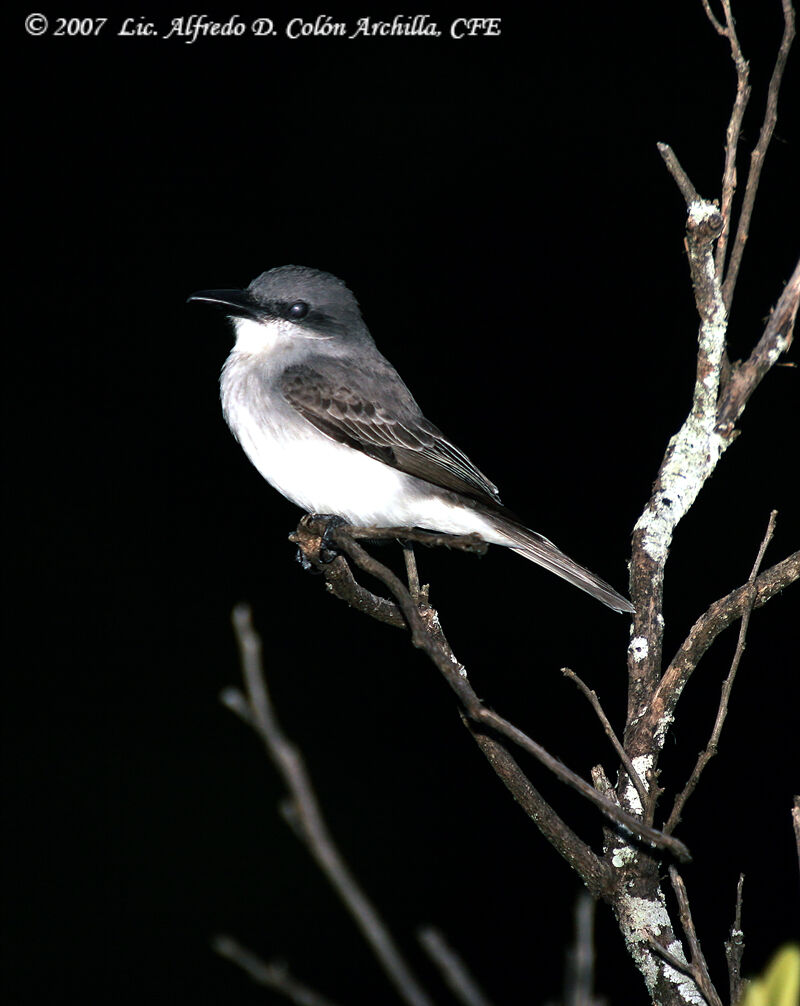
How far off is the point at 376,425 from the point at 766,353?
1797mm

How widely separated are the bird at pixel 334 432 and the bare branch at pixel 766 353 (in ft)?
3.62

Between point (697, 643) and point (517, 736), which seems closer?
point (517, 736)

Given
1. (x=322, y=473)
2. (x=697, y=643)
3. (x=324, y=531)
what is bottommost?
(x=697, y=643)

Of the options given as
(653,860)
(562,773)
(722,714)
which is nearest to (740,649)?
(722,714)

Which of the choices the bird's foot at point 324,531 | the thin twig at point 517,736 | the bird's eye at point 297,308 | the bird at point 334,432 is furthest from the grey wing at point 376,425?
the thin twig at point 517,736

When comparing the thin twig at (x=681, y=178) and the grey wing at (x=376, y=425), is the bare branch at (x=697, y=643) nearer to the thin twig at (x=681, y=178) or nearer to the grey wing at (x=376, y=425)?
the thin twig at (x=681, y=178)

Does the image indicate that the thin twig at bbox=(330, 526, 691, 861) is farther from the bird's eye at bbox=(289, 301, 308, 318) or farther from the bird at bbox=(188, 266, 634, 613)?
the bird's eye at bbox=(289, 301, 308, 318)

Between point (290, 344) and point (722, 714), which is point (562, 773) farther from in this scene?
point (290, 344)

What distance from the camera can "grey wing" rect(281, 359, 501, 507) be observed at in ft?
12.6

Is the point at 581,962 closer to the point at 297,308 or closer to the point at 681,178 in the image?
the point at 681,178

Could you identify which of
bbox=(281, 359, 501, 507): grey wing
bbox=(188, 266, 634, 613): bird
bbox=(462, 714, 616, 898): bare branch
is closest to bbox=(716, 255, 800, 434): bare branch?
bbox=(462, 714, 616, 898): bare branch

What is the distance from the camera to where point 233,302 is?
4.05 metres

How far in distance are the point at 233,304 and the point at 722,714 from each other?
2.70 meters

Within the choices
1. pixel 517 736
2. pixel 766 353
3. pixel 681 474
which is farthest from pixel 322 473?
pixel 517 736
